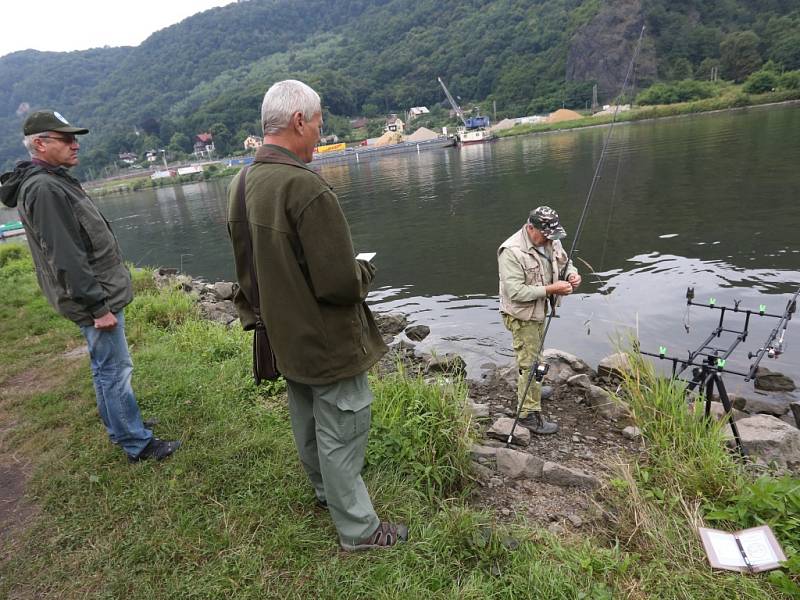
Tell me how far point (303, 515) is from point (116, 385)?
1.67m

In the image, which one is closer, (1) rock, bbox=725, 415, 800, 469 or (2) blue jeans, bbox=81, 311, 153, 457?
(2) blue jeans, bbox=81, 311, 153, 457

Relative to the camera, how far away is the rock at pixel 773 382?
6199mm

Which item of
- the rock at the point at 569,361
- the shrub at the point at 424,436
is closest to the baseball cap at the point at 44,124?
the shrub at the point at 424,436

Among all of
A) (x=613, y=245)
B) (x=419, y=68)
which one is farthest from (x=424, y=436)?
(x=419, y=68)

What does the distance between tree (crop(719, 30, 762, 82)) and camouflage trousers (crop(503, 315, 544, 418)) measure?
9486 cm

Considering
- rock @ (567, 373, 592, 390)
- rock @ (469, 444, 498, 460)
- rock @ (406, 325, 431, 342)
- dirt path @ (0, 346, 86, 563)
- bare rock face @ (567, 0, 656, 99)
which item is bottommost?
rock @ (406, 325, 431, 342)

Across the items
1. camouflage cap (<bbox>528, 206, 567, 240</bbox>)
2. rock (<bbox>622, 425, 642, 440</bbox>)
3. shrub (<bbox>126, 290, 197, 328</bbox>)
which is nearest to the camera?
camouflage cap (<bbox>528, 206, 567, 240</bbox>)

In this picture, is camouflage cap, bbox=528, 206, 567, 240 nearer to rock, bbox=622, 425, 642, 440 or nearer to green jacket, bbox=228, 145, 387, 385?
rock, bbox=622, 425, 642, 440

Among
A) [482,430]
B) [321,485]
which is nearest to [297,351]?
[321,485]

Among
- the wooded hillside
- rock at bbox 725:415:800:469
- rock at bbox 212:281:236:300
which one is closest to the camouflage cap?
rock at bbox 725:415:800:469

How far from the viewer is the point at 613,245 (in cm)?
1329

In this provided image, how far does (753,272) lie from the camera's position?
9781mm

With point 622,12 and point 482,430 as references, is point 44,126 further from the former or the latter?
point 622,12

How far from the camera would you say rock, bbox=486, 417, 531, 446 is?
473 cm
